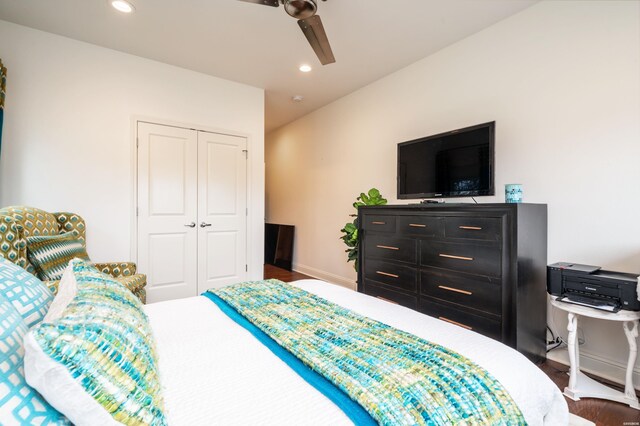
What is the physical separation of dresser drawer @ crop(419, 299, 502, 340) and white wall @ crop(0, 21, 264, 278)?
3.07 m

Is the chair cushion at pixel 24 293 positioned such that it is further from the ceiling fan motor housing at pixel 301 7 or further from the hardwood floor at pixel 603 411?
the hardwood floor at pixel 603 411

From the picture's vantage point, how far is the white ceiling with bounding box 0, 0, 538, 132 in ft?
8.06

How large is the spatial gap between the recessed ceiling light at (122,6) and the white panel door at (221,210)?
1.38 m

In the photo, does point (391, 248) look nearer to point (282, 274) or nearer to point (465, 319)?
point (465, 319)

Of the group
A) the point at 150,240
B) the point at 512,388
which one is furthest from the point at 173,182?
the point at 512,388

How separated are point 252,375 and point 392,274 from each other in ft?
6.83

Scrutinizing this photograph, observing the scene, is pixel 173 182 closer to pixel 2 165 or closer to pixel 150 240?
pixel 150 240

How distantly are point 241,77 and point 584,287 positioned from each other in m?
3.88

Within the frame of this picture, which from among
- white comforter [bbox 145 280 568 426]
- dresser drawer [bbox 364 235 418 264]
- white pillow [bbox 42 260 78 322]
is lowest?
white comforter [bbox 145 280 568 426]

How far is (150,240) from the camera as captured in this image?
338 cm

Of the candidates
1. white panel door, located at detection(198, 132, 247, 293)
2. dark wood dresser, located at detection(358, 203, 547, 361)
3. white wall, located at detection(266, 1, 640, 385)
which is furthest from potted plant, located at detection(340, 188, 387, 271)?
white panel door, located at detection(198, 132, 247, 293)

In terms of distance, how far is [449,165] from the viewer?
267 cm

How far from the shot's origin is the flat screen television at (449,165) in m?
2.40

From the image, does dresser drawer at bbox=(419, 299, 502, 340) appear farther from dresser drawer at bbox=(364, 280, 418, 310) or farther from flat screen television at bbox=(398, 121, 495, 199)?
flat screen television at bbox=(398, 121, 495, 199)
